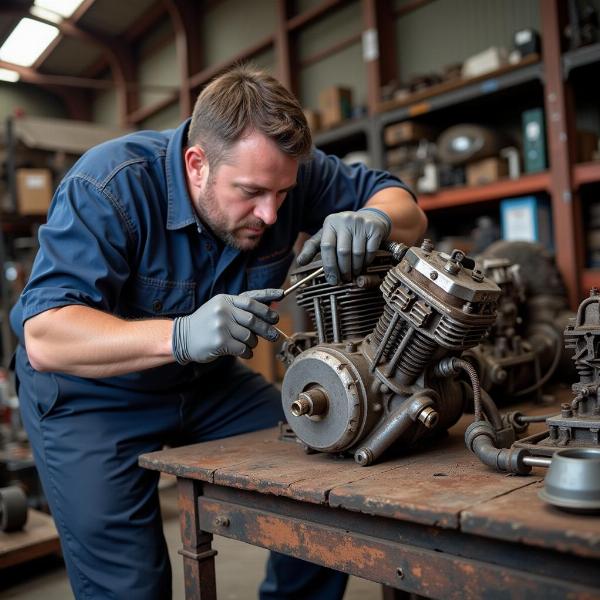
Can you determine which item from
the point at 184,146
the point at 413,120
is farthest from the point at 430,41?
the point at 184,146

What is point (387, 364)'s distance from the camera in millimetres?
1311

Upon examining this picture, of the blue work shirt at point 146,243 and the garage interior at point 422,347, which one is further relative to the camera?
the blue work shirt at point 146,243

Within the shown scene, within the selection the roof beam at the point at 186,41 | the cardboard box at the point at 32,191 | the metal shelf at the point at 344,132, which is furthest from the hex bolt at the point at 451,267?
the roof beam at the point at 186,41

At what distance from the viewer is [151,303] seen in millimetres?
1667

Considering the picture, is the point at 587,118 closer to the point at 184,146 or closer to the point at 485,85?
the point at 485,85

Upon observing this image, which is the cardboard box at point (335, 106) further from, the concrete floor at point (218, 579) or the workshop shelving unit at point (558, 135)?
the concrete floor at point (218, 579)

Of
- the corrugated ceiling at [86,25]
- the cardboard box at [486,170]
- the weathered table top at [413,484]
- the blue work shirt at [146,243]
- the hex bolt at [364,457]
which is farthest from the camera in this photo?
the corrugated ceiling at [86,25]

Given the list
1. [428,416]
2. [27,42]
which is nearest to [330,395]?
[428,416]

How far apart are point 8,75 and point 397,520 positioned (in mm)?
7863

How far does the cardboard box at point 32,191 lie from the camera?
4820 millimetres

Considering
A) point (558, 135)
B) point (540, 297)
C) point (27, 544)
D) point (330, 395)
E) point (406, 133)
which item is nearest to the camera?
point (330, 395)

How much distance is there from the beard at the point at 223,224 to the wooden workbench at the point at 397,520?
510 millimetres

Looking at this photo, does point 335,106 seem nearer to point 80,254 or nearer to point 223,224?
point 223,224

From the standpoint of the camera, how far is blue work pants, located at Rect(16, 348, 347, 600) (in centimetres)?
157
